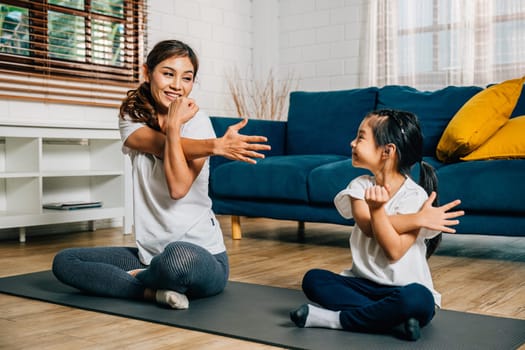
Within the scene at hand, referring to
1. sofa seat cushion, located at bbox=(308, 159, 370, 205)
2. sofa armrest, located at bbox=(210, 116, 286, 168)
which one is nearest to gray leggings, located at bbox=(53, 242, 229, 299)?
sofa seat cushion, located at bbox=(308, 159, 370, 205)

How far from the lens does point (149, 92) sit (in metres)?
Answer: 2.01

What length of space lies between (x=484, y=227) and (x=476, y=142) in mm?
401

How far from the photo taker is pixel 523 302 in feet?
6.34

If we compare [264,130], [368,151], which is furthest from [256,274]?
[264,130]

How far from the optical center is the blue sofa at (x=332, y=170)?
8.47 ft

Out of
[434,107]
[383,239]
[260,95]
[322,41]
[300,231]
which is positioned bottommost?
Result: [300,231]

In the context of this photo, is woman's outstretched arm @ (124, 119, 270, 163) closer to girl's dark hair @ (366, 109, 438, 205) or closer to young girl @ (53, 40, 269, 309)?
young girl @ (53, 40, 269, 309)

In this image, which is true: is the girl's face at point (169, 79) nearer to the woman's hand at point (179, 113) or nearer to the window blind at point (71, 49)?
the woman's hand at point (179, 113)

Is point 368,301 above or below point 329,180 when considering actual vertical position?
below

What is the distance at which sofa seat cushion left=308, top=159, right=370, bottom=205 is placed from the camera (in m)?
2.90

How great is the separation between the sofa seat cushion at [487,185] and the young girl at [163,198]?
1152mm

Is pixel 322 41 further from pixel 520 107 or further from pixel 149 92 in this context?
pixel 149 92

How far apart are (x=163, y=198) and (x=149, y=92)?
1.16 ft

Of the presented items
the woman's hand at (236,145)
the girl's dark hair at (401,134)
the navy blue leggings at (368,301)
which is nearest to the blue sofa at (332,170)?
the girl's dark hair at (401,134)
